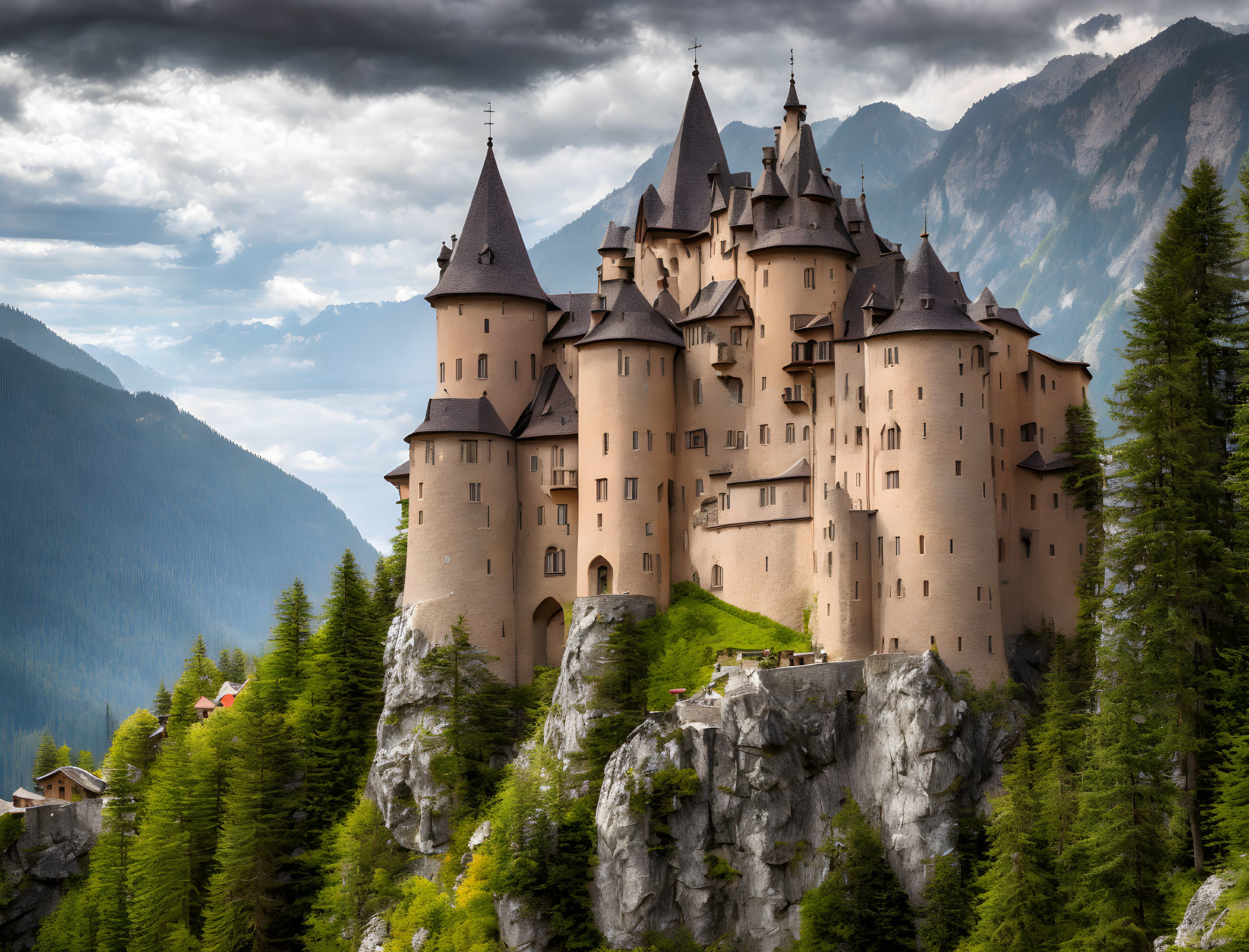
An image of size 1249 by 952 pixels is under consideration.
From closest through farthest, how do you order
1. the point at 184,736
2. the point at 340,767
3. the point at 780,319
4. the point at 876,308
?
the point at 876,308 → the point at 780,319 → the point at 340,767 → the point at 184,736

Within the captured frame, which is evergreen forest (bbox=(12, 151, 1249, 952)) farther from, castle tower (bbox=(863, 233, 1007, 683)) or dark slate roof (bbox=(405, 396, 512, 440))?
dark slate roof (bbox=(405, 396, 512, 440))

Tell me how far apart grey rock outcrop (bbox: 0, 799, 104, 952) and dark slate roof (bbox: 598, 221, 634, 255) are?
52.8 m

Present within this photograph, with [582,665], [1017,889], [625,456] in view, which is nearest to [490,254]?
[625,456]

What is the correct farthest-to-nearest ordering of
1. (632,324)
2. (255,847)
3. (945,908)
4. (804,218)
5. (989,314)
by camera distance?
(255,847) < (632,324) < (804,218) < (989,314) < (945,908)

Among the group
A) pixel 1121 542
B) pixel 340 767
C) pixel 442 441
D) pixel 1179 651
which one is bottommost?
pixel 340 767

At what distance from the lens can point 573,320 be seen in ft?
298

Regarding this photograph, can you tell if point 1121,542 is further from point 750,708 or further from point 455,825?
point 455,825

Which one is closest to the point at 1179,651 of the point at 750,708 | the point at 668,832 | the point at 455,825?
the point at 750,708

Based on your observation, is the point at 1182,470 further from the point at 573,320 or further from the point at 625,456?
the point at 573,320

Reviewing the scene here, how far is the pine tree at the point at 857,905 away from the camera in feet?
221

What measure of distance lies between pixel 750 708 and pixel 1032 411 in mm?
24729

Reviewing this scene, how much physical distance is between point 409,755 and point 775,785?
23.4 meters

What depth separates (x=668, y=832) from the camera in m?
71.5

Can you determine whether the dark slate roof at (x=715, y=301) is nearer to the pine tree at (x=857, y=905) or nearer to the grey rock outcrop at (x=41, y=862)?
the pine tree at (x=857, y=905)
